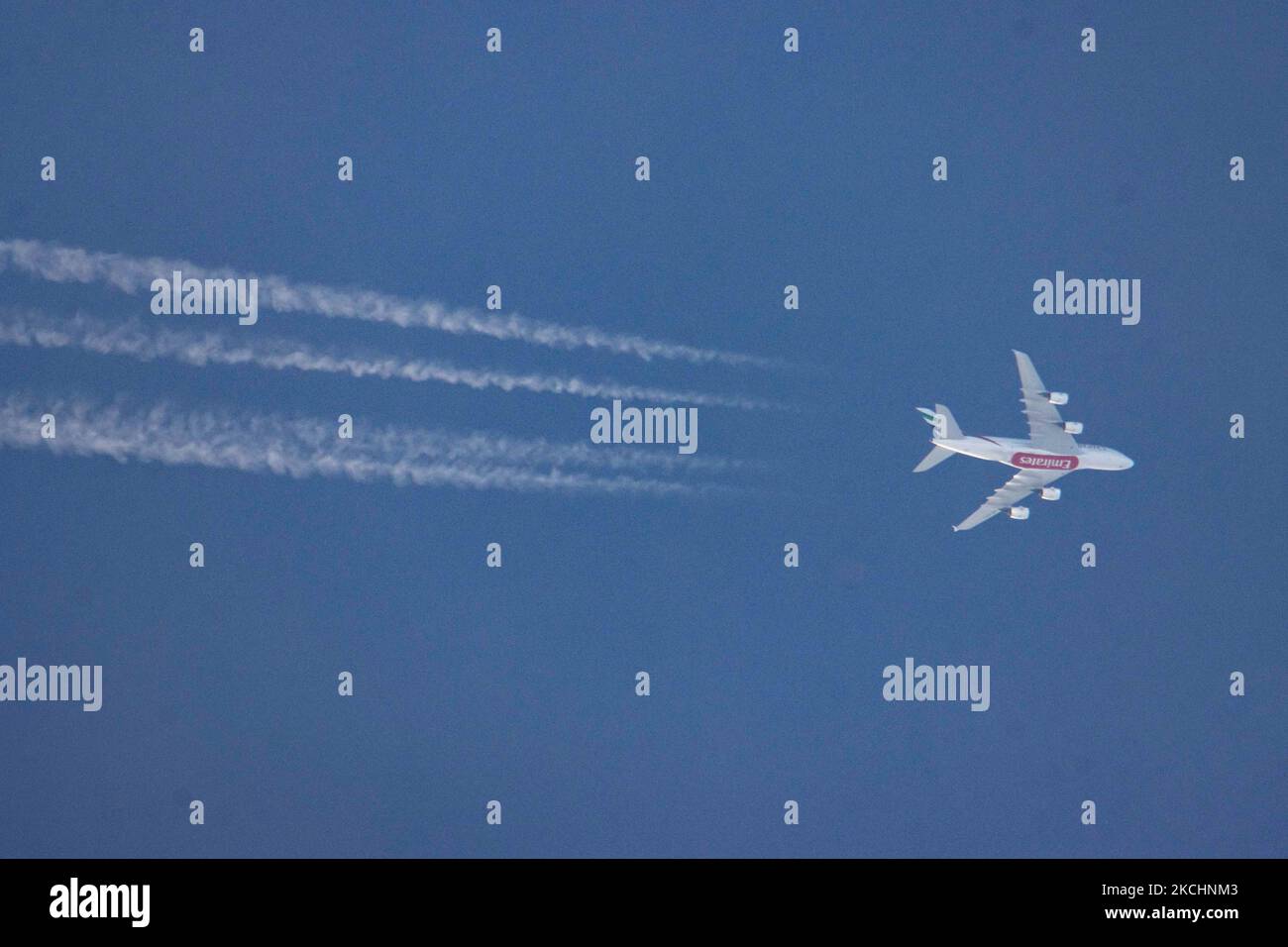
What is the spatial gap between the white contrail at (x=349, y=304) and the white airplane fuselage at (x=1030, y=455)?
13.9ft

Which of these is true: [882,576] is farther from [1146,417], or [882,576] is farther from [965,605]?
[1146,417]

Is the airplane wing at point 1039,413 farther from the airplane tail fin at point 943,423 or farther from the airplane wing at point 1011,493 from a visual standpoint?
the airplane tail fin at point 943,423

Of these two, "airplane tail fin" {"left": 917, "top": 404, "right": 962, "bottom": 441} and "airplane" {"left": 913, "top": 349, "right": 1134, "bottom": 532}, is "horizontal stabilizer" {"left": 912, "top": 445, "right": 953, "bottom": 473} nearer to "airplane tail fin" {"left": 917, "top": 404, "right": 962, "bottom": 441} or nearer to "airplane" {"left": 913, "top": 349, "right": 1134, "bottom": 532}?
"airplane" {"left": 913, "top": 349, "right": 1134, "bottom": 532}

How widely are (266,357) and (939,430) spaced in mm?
13264

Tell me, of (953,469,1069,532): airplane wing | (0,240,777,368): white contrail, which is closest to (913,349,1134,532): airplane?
(953,469,1069,532): airplane wing

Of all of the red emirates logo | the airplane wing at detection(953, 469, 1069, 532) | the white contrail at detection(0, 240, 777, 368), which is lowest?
the airplane wing at detection(953, 469, 1069, 532)

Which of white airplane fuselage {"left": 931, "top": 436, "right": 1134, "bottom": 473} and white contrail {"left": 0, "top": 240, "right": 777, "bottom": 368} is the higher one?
white contrail {"left": 0, "top": 240, "right": 777, "bottom": 368}

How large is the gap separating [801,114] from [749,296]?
377cm

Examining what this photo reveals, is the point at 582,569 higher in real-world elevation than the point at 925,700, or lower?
higher

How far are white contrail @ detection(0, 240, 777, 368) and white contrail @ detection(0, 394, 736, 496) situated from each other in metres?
2.14

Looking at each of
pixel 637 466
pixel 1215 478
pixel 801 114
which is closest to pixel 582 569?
pixel 637 466

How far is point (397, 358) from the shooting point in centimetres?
3388

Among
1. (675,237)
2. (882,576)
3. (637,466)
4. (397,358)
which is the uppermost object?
(675,237)

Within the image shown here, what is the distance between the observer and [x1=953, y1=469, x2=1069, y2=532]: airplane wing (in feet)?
113
